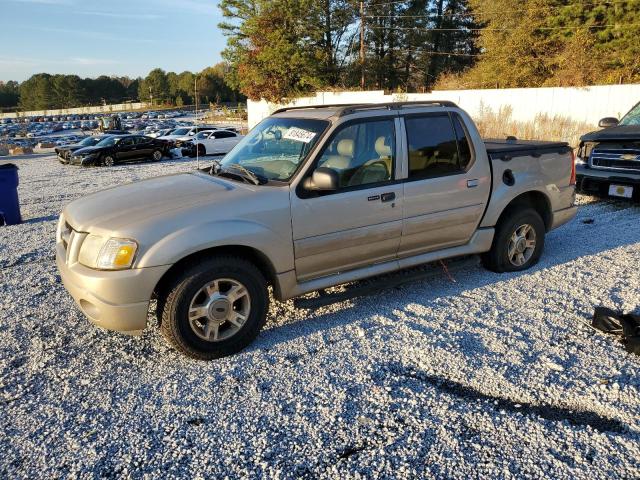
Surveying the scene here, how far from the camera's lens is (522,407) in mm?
3176

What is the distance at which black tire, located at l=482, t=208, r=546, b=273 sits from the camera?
5367 mm

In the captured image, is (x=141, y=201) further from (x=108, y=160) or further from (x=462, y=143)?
(x=108, y=160)

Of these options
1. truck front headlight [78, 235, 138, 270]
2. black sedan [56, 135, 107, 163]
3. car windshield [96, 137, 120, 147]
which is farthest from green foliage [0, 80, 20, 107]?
truck front headlight [78, 235, 138, 270]

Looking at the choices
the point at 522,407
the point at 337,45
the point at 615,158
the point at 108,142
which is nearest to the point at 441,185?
the point at 522,407

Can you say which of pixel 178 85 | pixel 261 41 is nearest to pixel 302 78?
pixel 261 41

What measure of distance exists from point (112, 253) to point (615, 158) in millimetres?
8190

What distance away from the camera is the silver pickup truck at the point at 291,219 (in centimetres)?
355

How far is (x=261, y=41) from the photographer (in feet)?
133

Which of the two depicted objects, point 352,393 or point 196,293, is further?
point 196,293

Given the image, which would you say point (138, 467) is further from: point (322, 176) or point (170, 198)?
point (322, 176)

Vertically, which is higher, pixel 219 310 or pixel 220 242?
pixel 220 242

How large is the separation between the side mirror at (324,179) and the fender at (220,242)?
493mm

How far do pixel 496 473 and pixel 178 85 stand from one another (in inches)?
5983

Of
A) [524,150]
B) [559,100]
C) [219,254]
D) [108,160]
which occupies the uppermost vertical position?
[559,100]
